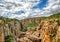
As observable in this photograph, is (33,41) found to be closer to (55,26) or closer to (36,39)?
(36,39)

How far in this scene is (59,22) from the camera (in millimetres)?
22797

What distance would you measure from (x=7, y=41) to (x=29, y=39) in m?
15.9

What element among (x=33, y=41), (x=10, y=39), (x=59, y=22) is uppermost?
(x=59, y=22)

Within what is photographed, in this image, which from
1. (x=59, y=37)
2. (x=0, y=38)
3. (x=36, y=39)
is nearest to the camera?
(x=59, y=37)

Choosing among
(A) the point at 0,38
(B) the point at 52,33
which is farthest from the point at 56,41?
(A) the point at 0,38

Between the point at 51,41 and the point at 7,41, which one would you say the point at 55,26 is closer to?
the point at 51,41

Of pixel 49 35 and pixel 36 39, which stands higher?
pixel 49 35

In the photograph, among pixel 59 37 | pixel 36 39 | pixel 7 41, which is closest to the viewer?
pixel 59 37

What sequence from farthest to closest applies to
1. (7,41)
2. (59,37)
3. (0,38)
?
(7,41) < (0,38) < (59,37)

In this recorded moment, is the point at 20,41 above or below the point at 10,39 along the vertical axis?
below

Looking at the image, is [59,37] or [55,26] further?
[55,26]

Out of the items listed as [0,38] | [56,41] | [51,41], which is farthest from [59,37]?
[0,38]

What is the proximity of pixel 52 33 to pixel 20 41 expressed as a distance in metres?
19.0

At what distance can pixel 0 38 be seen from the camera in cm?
2198
